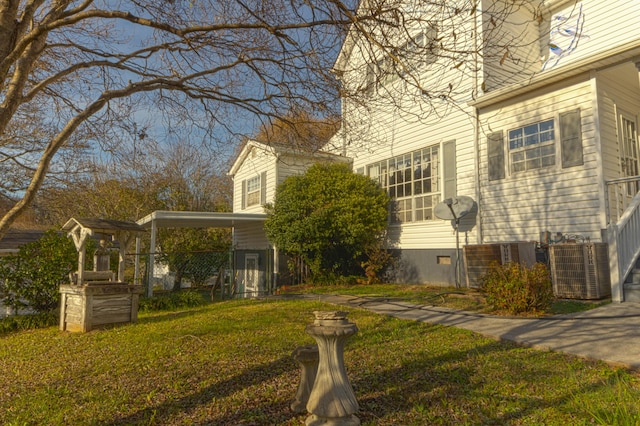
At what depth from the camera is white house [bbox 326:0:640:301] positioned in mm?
7445

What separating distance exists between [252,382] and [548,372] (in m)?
2.85

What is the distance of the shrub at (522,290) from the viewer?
6359 mm

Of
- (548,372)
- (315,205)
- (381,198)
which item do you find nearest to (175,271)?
(315,205)

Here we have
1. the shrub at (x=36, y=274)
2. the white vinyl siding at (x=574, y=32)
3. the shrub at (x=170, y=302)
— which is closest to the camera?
the shrub at (x=36, y=274)

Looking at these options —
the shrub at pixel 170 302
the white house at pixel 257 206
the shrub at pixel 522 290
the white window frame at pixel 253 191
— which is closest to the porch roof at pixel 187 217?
the white house at pixel 257 206

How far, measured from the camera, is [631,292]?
6.94 m

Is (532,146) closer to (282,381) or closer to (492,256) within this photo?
(492,256)

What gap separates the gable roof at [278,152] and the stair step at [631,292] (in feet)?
19.1

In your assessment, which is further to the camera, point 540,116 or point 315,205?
point 315,205

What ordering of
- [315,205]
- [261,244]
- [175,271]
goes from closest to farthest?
1. [315,205]
2. [261,244]
3. [175,271]

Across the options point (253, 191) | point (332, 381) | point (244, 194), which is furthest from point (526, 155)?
point (244, 194)

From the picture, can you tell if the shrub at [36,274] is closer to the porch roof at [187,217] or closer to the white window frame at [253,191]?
the porch roof at [187,217]

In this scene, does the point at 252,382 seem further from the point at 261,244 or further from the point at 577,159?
the point at 261,244

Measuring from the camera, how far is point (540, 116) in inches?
356
